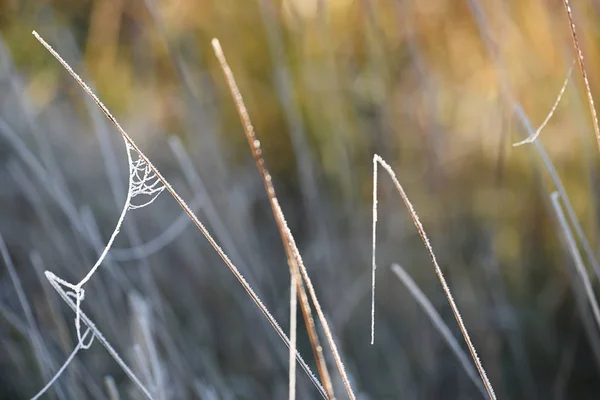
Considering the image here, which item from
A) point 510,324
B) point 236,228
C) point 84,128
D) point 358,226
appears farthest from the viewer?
point 84,128

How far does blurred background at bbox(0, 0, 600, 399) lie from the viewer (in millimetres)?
760

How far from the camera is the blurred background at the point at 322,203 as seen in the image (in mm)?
760

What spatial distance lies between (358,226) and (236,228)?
21cm

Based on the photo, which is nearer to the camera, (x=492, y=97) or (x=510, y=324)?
(x=510, y=324)

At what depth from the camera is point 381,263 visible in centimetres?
98

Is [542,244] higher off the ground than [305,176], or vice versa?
[305,176]

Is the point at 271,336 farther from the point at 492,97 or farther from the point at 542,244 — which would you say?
the point at 492,97

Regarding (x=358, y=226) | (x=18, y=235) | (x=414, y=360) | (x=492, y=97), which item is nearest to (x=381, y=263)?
(x=358, y=226)

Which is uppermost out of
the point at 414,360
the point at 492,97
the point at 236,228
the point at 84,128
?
the point at 84,128

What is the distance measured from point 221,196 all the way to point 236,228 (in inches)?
5.5

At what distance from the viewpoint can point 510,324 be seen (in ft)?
2.60

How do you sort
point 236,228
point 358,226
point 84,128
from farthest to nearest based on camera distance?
point 84,128, point 358,226, point 236,228

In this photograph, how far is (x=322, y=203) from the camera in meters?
1.04

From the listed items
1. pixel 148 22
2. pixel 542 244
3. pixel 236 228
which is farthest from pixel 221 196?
pixel 148 22
